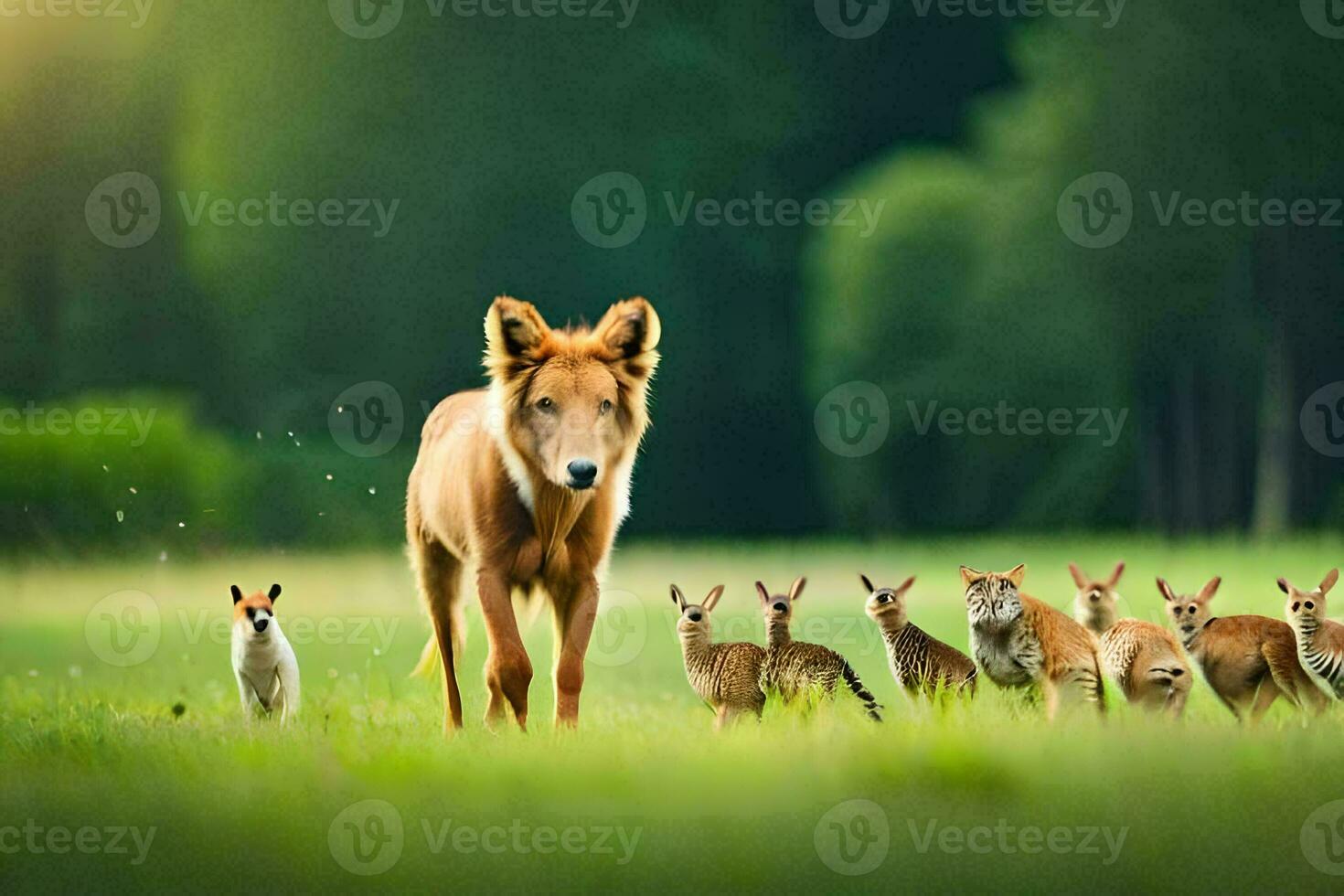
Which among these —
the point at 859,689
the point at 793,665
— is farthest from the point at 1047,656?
the point at 793,665

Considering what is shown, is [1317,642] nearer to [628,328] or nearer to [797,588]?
[797,588]

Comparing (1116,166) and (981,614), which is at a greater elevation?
(1116,166)

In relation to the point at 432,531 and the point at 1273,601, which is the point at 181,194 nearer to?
the point at 432,531

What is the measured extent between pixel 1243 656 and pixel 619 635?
397 cm

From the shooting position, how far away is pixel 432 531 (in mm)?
8125

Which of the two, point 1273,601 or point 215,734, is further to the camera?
point 1273,601

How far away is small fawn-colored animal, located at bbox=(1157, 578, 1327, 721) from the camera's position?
6617mm

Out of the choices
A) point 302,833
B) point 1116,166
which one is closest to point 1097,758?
point 302,833

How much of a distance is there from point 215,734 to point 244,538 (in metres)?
7.18

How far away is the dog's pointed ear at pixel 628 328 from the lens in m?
6.99

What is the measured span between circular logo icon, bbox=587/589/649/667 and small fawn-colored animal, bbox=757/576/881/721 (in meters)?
2.26

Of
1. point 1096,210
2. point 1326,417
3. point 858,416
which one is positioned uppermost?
point 1096,210

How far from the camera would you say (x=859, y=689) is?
21.8ft

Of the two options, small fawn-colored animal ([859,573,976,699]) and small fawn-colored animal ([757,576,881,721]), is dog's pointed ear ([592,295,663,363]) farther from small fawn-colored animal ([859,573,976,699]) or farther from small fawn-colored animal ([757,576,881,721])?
small fawn-colored animal ([859,573,976,699])
